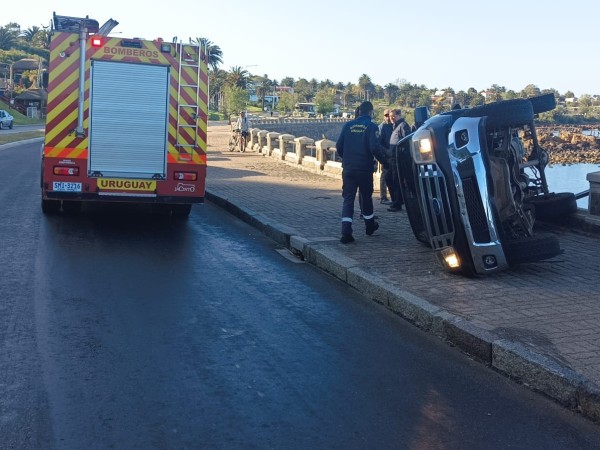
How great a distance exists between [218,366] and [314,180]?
14315mm

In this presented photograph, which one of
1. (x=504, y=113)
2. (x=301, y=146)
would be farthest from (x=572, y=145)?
(x=504, y=113)

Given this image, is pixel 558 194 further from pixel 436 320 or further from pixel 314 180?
pixel 314 180

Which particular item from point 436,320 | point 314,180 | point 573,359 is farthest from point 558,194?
point 314,180

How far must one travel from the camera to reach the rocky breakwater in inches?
1737

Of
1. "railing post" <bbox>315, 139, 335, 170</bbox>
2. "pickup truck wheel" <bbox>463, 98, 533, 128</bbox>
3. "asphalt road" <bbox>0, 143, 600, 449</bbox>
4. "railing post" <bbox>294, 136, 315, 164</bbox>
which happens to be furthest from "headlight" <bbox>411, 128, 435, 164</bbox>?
"railing post" <bbox>294, 136, 315, 164</bbox>

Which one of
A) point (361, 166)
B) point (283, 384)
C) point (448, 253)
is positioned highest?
point (361, 166)

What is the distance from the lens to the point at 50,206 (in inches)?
482

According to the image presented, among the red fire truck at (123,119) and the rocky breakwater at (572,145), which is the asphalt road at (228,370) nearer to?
the red fire truck at (123,119)

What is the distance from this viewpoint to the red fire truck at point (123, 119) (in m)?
11.1

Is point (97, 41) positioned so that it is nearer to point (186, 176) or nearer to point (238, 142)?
point (186, 176)

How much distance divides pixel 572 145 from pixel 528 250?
4570cm

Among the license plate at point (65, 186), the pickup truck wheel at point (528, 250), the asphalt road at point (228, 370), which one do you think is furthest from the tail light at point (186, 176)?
the pickup truck wheel at point (528, 250)

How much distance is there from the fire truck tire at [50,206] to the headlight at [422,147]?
6660 mm

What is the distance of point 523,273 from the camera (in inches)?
314
